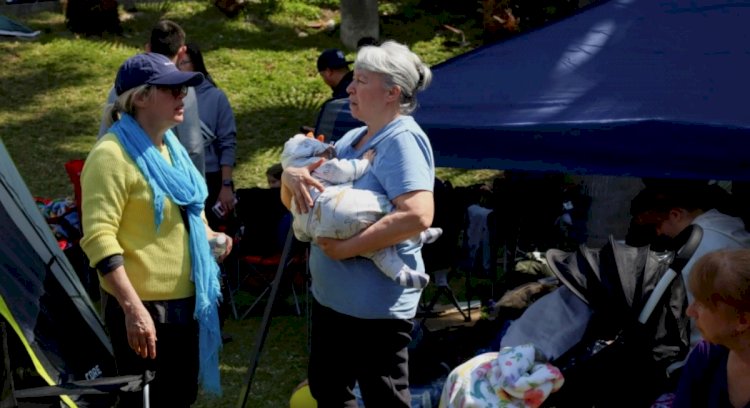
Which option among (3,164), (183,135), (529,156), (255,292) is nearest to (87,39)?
(255,292)

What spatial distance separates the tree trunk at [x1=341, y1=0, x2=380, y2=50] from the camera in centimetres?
1199

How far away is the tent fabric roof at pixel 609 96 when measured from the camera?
3.97 meters

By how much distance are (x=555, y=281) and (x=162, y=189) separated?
7.73 feet

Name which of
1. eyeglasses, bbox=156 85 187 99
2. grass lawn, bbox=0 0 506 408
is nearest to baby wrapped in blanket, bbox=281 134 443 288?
eyeglasses, bbox=156 85 187 99

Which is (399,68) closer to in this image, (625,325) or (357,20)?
(625,325)

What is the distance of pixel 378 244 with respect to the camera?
137 inches

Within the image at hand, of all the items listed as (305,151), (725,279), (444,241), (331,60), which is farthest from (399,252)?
(331,60)

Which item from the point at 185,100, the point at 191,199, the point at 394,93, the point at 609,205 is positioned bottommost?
the point at 609,205

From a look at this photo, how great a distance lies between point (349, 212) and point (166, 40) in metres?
2.28

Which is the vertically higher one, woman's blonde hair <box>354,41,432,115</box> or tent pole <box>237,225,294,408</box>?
woman's blonde hair <box>354,41,432,115</box>

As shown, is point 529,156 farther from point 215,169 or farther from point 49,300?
point 215,169

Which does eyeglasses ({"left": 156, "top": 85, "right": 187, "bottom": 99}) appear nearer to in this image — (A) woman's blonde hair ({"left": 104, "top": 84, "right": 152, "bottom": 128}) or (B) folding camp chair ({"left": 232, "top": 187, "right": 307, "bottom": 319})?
(A) woman's blonde hair ({"left": 104, "top": 84, "right": 152, "bottom": 128})

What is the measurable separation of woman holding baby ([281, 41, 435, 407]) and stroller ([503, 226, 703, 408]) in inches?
32.2

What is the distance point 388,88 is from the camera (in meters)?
3.56
